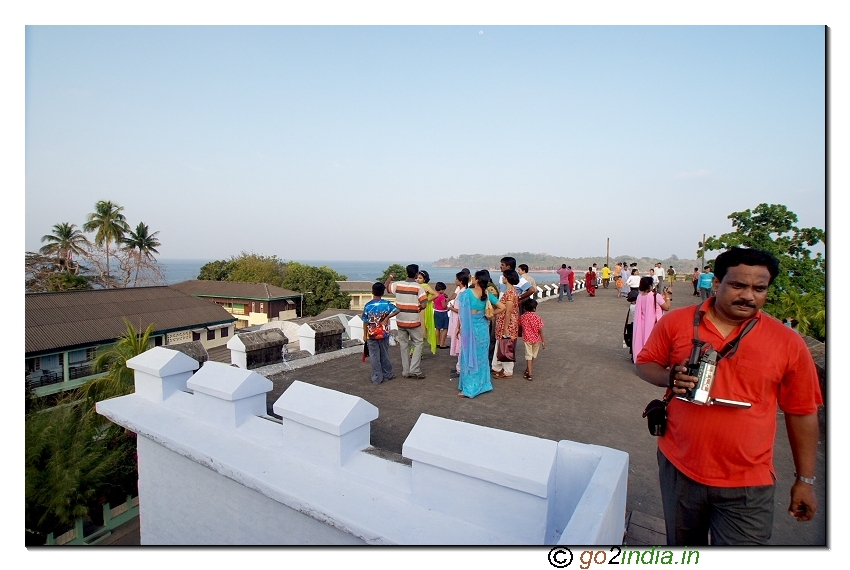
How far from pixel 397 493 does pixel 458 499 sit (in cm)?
41

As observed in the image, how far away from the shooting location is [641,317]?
6664 millimetres

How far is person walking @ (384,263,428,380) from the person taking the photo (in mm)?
5863

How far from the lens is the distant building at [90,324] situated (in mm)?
17875

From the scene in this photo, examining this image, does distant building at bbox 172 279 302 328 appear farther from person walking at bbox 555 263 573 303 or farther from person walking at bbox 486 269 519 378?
person walking at bbox 486 269 519 378

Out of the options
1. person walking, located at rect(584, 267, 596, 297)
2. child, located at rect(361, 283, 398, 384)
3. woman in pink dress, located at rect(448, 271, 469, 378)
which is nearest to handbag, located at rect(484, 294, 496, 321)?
child, located at rect(361, 283, 398, 384)

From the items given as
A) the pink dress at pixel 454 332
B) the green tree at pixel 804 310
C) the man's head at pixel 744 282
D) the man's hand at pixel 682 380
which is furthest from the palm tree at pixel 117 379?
the green tree at pixel 804 310

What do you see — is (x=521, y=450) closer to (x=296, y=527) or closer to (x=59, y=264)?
(x=296, y=527)

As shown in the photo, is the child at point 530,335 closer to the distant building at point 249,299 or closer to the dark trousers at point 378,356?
the dark trousers at point 378,356

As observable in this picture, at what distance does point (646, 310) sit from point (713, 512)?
4.96 meters

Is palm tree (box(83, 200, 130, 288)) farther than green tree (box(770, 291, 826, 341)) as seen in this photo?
Yes

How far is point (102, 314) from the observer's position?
21.8 metres

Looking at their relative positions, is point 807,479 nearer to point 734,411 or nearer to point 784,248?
point 734,411

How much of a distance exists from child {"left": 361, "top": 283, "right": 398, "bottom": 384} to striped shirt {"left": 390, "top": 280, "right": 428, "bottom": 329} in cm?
16

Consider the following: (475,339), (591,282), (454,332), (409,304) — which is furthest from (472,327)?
(591,282)
